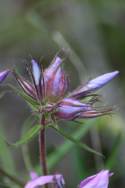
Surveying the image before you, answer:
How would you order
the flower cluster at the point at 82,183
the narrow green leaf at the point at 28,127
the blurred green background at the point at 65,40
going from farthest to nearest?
the blurred green background at the point at 65,40, the narrow green leaf at the point at 28,127, the flower cluster at the point at 82,183

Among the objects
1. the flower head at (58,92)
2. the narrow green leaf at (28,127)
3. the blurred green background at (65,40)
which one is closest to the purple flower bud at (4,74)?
the flower head at (58,92)

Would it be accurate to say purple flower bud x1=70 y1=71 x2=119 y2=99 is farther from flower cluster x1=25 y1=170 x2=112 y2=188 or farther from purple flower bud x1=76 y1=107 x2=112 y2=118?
flower cluster x1=25 y1=170 x2=112 y2=188

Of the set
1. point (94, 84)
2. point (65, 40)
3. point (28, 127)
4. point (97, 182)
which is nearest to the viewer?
point (97, 182)

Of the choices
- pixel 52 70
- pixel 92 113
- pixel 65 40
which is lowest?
pixel 65 40

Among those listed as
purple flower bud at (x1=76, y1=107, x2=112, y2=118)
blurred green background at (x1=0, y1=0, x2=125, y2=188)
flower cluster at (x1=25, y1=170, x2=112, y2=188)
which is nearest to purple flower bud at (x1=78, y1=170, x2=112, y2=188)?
flower cluster at (x1=25, y1=170, x2=112, y2=188)

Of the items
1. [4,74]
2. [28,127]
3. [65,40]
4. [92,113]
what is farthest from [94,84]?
[65,40]

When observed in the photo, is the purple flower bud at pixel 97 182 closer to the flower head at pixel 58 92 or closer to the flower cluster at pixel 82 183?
the flower cluster at pixel 82 183

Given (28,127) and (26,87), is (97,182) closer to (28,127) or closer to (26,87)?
(26,87)
